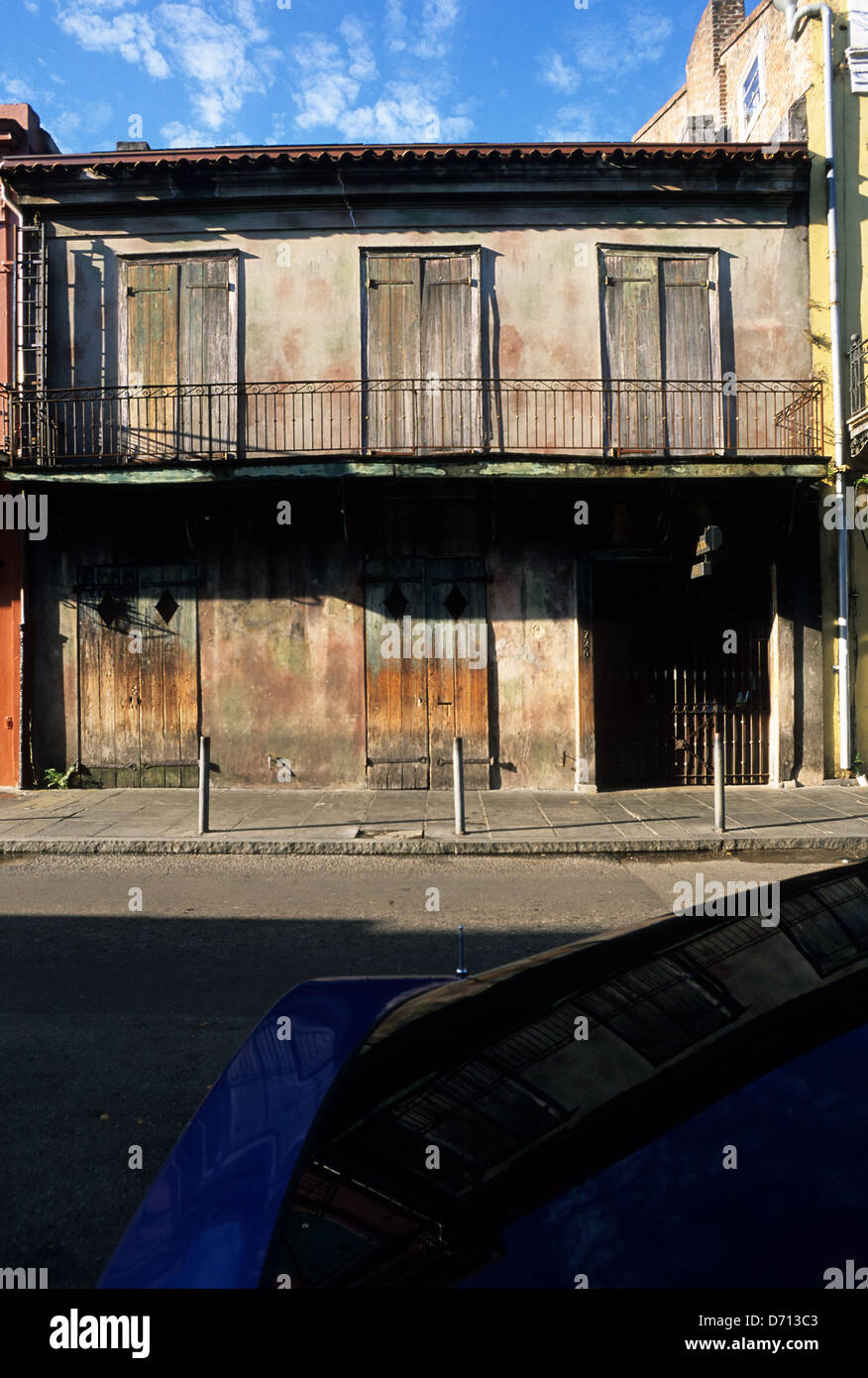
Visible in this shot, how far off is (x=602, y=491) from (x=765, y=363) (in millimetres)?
3362

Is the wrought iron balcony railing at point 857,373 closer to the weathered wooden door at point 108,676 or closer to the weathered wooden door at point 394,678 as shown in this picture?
the weathered wooden door at point 394,678

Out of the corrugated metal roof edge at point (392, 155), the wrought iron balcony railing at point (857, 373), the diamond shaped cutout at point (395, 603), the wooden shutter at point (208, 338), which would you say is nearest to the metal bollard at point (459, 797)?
the diamond shaped cutout at point (395, 603)

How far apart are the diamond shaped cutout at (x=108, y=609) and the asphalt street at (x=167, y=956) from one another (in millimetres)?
4927

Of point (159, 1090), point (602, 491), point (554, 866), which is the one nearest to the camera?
point (159, 1090)

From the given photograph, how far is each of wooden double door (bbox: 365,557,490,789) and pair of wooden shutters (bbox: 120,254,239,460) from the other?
11.1 ft

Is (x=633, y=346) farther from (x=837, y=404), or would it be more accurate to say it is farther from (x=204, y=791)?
(x=204, y=791)

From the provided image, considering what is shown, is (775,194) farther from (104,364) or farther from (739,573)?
(104,364)

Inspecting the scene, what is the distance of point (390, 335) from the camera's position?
12234 millimetres

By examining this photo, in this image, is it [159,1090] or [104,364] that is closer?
[159,1090]

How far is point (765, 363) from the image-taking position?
40.7 feet

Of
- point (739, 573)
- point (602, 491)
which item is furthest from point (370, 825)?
point (739, 573)

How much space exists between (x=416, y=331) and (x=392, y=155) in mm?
2475

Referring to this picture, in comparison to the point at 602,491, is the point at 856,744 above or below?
below
